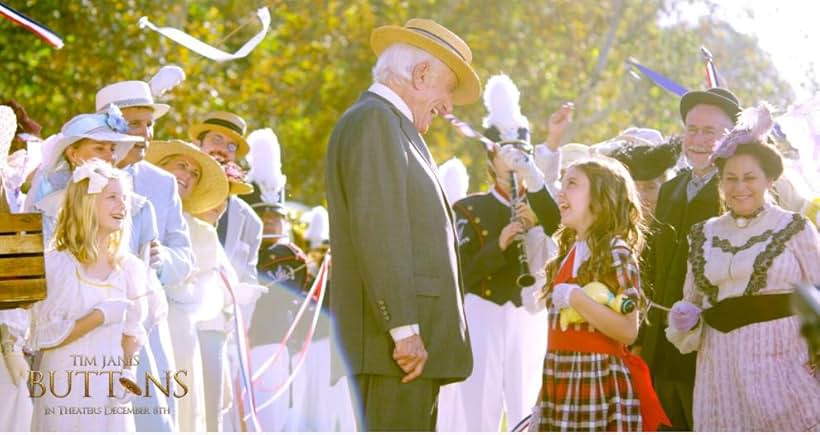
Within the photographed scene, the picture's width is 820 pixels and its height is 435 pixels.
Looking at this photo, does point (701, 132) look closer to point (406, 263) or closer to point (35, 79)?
point (406, 263)

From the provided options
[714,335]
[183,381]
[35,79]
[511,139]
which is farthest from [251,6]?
[714,335]

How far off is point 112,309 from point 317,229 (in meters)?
10.4

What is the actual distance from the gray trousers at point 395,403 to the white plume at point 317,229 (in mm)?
10868

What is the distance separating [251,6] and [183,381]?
15.4 meters

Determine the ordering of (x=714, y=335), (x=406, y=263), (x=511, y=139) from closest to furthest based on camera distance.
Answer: (x=406, y=263), (x=714, y=335), (x=511, y=139)

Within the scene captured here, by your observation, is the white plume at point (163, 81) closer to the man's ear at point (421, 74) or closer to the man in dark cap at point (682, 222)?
the man in dark cap at point (682, 222)

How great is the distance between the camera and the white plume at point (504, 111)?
1083cm

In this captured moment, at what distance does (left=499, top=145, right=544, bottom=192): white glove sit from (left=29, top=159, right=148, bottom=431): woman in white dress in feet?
8.40

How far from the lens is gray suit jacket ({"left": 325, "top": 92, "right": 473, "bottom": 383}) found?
6527 millimetres

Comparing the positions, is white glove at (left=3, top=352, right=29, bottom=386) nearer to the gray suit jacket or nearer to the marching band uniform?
the gray suit jacket

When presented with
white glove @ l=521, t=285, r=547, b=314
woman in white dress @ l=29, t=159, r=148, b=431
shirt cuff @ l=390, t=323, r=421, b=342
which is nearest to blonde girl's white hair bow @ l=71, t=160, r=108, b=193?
woman in white dress @ l=29, t=159, r=148, b=431

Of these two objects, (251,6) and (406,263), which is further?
(251,6)

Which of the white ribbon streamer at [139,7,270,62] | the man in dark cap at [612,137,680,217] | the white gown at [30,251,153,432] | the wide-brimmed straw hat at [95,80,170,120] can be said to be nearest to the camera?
the white gown at [30,251,153,432]

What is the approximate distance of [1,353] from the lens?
7887 mm
